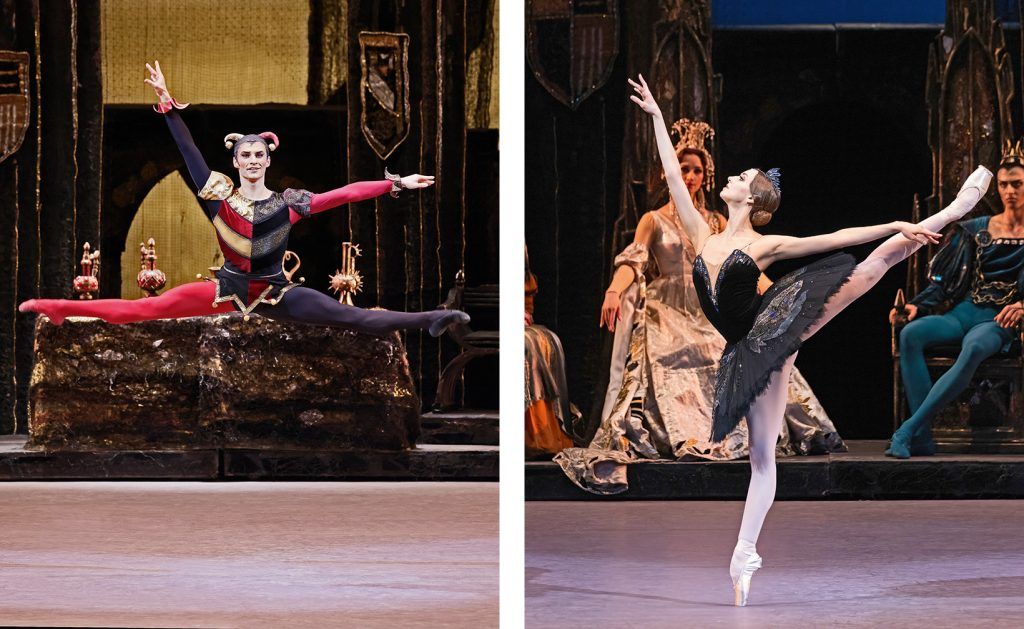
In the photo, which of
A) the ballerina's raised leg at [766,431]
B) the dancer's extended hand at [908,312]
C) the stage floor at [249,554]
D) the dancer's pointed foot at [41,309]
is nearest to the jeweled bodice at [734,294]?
the ballerina's raised leg at [766,431]

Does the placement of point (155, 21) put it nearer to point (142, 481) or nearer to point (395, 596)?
point (142, 481)

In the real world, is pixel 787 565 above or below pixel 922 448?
below

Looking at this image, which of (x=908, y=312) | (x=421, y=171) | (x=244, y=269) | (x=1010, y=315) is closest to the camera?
(x=1010, y=315)

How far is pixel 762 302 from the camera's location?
404cm

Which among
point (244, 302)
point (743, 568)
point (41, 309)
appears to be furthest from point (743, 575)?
point (41, 309)

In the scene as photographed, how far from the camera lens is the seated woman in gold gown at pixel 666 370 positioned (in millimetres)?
6254

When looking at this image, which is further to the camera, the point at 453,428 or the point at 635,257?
the point at 453,428

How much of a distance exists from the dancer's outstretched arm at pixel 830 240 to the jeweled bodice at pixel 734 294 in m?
0.04

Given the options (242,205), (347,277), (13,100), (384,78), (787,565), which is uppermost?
(384,78)

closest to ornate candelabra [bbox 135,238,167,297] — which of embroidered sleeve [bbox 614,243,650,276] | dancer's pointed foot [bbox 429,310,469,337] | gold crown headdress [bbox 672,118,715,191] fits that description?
dancer's pointed foot [bbox 429,310,469,337]

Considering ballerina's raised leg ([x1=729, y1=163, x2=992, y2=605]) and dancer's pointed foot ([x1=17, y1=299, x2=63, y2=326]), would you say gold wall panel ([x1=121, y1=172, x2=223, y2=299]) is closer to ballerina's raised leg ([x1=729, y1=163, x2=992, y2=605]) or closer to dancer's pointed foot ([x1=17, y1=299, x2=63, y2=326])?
dancer's pointed foot ([x1=17, y1=299, x2=63, y2=326])

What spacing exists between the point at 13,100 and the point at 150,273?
1064 millimetres

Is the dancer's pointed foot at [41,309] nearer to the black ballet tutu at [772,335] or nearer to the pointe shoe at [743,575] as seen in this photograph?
the black ballet tutu at [772,335]

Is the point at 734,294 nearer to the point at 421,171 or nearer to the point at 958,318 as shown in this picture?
the point at 958,318
